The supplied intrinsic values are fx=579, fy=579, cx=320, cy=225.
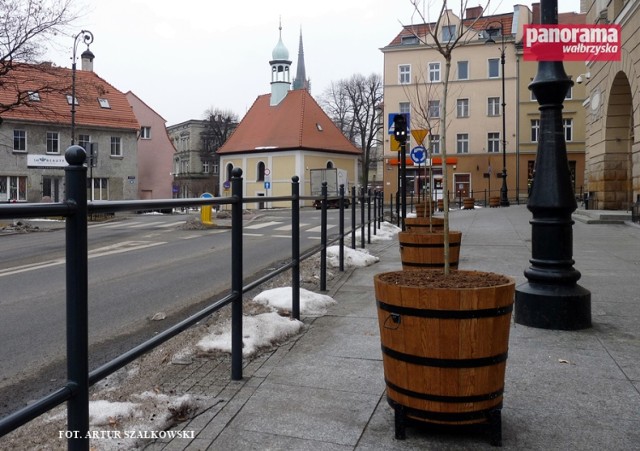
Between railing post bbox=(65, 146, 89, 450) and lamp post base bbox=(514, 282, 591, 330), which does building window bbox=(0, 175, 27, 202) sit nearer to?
lamp post base bbox=(514, 282, 591, 330)

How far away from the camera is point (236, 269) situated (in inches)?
160

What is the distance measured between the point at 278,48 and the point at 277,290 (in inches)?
2531

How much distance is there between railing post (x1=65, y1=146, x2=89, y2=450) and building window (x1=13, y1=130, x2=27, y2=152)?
48.0m

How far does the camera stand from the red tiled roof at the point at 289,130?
57.7 metres

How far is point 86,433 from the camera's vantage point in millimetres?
2184

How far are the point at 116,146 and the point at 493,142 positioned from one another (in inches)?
1329

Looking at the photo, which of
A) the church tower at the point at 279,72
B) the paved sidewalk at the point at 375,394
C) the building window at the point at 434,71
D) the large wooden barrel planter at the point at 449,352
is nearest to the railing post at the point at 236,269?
the paved sidewalk at the point at 375,394

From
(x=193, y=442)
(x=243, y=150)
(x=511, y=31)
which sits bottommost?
(x=193, y=442)

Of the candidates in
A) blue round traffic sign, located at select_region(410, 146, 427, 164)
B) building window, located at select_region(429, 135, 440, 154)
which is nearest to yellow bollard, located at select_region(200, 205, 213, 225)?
building window, located at select_region(429, 135, 440, 154)

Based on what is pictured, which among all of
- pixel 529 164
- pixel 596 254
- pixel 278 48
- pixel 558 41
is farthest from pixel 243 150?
pixel 558 41

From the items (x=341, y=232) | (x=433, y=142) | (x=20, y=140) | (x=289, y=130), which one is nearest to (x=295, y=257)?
(x=341, y=232)

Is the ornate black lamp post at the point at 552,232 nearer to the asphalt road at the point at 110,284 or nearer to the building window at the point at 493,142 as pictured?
the asphalt road at the point at 110,284

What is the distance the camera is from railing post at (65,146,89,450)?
2.07 m

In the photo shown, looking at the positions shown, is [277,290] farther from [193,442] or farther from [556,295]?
[193,442]
